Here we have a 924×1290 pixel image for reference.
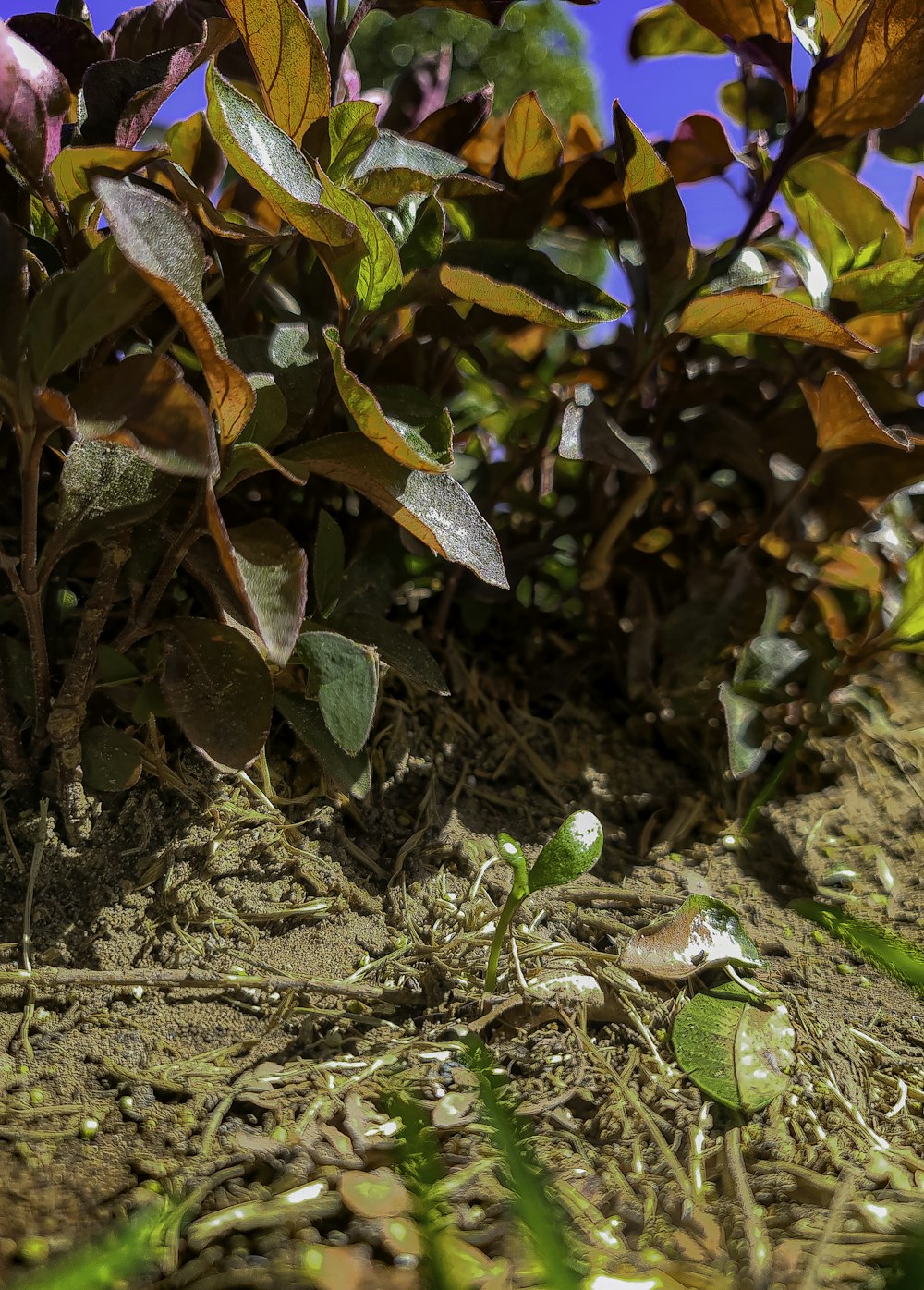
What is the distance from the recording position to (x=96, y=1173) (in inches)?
21.6

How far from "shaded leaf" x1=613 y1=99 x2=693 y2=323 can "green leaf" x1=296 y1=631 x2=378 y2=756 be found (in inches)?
17.7

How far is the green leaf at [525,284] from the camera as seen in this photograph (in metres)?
0.69

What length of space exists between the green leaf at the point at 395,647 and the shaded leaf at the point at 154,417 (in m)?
0.32

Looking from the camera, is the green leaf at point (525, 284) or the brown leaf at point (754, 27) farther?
the brown leaf at point (754, 27)

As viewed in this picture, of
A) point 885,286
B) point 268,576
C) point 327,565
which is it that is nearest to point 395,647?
point 327,565

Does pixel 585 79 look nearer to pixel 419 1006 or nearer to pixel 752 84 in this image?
pixel 752 84

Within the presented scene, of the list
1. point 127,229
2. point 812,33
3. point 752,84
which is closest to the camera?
point 127,229

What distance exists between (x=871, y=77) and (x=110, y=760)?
866 millimetres

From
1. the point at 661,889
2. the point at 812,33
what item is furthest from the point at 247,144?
the point at 661,889

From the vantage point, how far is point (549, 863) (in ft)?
2.53

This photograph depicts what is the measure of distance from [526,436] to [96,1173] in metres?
0.94

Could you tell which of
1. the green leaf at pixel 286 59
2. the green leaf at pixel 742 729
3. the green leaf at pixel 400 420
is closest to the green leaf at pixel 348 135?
the green leaf at pixel 286 59

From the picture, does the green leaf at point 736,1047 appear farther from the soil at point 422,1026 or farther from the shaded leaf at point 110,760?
the shaded leaf at point 110,760

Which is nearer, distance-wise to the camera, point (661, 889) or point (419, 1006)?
point (419, 1006)
